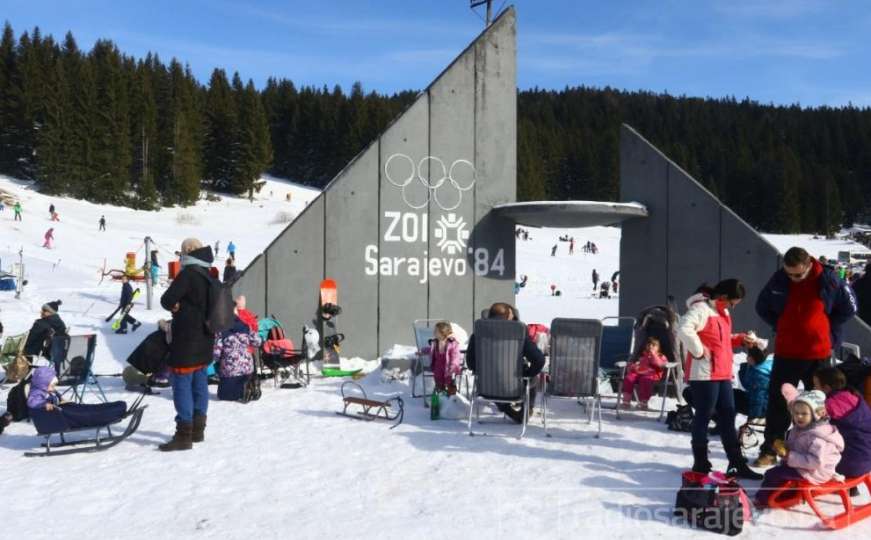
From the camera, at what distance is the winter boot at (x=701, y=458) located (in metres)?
4.73

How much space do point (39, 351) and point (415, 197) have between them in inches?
208

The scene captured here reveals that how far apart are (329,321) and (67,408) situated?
4423mm

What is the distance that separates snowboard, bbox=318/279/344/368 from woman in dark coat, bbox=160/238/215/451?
12.3ft

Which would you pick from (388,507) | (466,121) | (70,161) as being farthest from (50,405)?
(70,161)

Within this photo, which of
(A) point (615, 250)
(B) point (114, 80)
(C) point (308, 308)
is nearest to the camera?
(C) point (308, 308)

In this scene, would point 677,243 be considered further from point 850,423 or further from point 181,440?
point 181,440

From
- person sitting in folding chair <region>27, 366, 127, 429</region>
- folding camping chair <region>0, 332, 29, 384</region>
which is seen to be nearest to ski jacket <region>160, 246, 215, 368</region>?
person sitting in folding chair <region>27, 366, 127, 429</region>

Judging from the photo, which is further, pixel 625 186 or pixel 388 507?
pixel 625 186

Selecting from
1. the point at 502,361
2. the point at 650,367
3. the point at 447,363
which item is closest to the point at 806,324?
the point at 650,367

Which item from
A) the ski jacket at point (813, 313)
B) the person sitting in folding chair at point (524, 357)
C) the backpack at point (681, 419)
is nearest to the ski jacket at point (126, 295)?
the person sitting in folding chair at point (524, 357)

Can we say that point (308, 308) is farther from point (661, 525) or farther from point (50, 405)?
point (661, 525)

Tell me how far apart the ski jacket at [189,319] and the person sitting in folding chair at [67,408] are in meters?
0.61

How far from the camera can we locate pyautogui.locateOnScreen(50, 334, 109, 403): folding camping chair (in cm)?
723

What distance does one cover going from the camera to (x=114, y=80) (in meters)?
63.1
